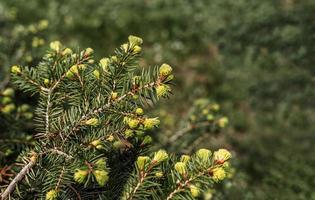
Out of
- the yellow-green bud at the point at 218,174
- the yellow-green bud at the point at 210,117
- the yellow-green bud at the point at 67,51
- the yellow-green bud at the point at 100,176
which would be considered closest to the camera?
the yellow-green bud at the point at 100,176

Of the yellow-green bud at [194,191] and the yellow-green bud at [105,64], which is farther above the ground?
the yellow-green bud at [105,64]

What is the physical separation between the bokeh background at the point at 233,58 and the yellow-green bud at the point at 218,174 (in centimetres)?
193

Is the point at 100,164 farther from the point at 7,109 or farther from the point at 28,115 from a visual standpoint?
the point at 28,115

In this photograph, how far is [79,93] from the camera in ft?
6.23

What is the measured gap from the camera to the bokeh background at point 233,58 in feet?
14.8

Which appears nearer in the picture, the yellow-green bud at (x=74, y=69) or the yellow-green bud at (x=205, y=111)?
the yellow-green bud at (x=74, y=69)

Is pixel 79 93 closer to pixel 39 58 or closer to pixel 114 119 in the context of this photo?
pixel 114 119

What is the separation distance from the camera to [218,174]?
66.4 inches

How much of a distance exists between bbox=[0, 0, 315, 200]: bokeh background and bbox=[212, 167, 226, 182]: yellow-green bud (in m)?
1.93

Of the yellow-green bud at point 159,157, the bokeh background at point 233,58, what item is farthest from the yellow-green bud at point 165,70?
the bokeh background at point 233,58

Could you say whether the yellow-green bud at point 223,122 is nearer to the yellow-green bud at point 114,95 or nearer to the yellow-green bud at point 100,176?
the yellow-green bud at point 114,95

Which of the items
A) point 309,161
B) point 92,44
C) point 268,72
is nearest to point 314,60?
point 268,72

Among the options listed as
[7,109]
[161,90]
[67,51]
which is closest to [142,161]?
[161,90]

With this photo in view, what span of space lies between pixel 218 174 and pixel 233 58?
463 cm
